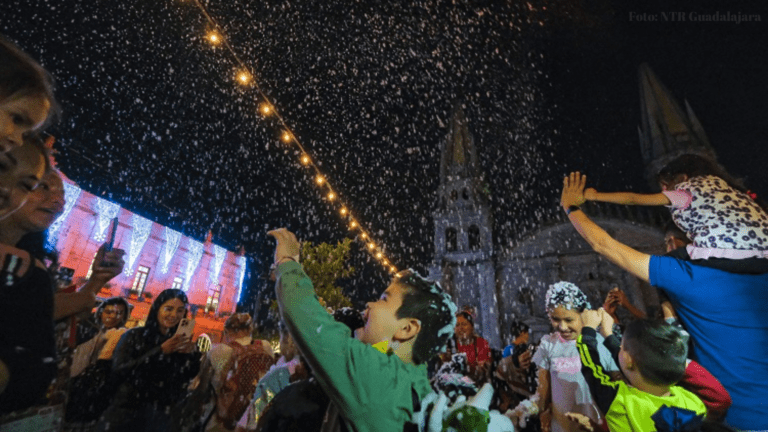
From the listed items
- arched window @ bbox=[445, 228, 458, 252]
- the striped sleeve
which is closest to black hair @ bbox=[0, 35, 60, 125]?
the striped sleeve

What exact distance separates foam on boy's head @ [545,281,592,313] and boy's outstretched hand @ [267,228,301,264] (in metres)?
2.76

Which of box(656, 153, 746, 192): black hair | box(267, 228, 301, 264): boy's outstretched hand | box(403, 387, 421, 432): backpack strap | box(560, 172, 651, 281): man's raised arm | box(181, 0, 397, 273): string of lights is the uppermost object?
box(181, 0, 397, 273): string of lights

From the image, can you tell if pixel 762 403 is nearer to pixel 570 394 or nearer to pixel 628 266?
pixel 628 266

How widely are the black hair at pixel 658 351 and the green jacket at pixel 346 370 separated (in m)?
1.41

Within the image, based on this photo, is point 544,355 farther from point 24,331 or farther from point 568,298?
point 24,331

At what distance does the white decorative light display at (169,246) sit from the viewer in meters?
23.5

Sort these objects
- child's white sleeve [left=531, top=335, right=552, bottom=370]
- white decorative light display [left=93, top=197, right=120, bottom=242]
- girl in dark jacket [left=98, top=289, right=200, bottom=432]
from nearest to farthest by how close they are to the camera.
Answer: girl in dark jacket [left=98, top=289, right=200, bottom=432]
child's white sleeve [left=531, top=335, right=552, bottom=370]
white decorative light display [left=93, top=197, right=120, bottom=242]

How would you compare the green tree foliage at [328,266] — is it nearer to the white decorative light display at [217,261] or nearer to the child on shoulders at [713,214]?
the white decorative light display at [217,261]

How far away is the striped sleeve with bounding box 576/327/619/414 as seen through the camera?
7.37 ft

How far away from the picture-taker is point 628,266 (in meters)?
1.93

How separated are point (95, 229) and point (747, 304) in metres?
24.6

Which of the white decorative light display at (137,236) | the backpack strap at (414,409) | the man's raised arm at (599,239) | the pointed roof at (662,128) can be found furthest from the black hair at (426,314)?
the pointed roof at (662,128)

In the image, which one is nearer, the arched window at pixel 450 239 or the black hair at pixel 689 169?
the black hair at pixel 689 169

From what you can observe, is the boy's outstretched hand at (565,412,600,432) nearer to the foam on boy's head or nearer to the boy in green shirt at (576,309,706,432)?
the boy in green shirt at (576,309,706,432)
